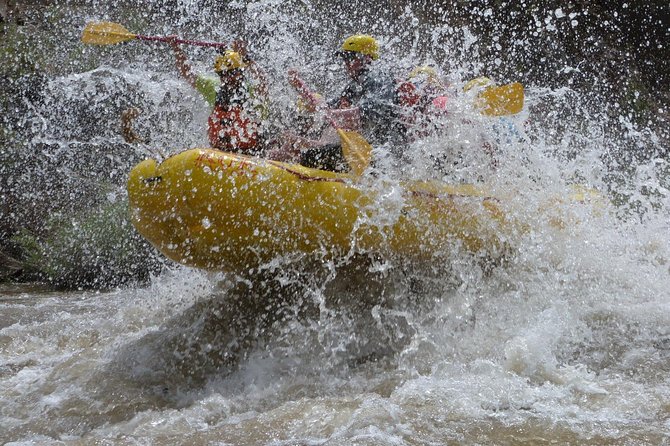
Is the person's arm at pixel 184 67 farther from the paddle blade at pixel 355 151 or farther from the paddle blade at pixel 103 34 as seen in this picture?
the paddle blade at pixel 355 151

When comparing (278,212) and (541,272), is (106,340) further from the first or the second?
(541,272)

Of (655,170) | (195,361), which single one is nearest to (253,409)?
(195,361)

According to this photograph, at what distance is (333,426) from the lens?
2.48 meters

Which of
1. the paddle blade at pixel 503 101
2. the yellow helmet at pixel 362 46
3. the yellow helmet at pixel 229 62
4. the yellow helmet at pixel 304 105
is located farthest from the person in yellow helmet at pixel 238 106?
the paddle blade at pixel 503 101

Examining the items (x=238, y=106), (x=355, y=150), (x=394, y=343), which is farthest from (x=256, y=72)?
(x=394, y=343)

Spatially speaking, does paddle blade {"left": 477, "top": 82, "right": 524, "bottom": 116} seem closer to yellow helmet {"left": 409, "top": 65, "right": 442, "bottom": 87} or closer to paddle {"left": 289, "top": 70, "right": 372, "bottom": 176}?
yellow helmet {"left": 409, "top": 65, "right": 442, "bottom": 87}

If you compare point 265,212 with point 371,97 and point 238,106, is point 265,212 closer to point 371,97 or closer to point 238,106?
point 238,106

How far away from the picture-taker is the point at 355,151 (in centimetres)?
346

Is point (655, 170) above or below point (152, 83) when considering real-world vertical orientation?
below

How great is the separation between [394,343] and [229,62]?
72.8 inches

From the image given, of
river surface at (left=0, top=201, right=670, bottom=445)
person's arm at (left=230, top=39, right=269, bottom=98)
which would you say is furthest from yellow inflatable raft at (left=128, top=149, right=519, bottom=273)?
person's arm at (left=230, top=39, right=269, bottom=98)

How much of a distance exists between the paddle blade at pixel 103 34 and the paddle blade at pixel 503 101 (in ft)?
7.47

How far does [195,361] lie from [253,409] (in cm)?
74

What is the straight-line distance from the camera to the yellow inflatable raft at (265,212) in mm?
3271
